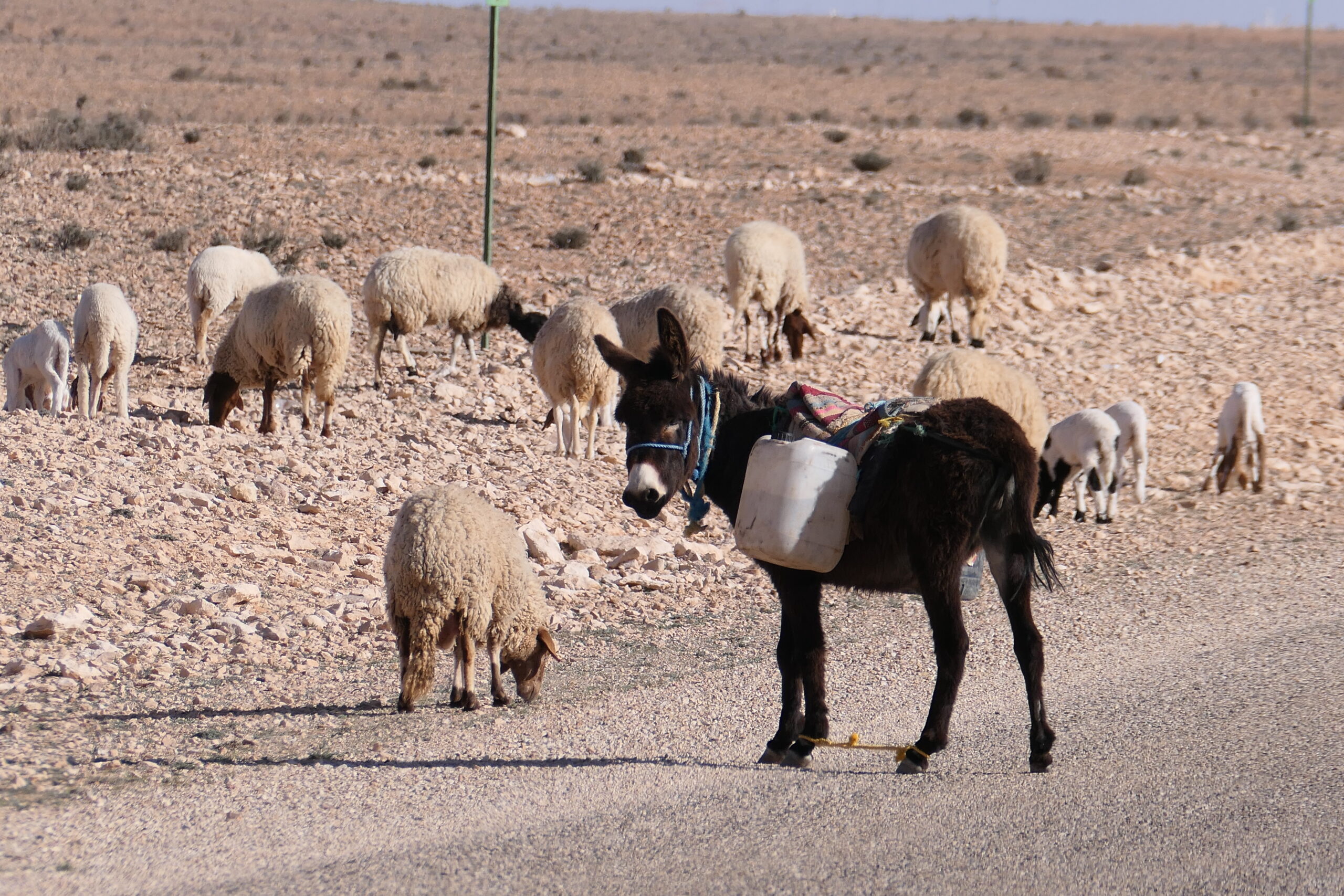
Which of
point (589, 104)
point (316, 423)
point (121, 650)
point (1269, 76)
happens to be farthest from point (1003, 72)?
point (121, 650)

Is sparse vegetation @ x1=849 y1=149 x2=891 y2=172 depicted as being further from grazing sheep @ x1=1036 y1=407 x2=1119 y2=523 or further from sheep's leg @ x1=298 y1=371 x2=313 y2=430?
sheep's leg @ x1=298 y1=371 x2=313 y2=430

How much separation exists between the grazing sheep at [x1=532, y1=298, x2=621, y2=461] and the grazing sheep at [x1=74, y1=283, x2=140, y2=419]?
3.84 m

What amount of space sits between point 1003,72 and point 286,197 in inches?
2318

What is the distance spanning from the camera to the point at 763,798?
5.42 meters

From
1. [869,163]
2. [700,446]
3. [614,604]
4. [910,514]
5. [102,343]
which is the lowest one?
[614,604]

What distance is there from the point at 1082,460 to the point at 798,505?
277 inches

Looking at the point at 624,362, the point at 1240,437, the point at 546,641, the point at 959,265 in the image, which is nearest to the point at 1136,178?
the point at 959,265

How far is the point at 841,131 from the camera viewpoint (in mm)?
37656

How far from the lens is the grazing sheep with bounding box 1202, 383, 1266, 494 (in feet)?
40.7

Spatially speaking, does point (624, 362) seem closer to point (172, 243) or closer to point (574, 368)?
point (574, 368)

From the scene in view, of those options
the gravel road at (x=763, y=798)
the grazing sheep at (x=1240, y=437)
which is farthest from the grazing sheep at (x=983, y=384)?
the gravel road at (x=763, y=798)

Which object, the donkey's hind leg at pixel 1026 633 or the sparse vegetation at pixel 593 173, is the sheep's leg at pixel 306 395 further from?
the sparse vegetation at pixel 593 173

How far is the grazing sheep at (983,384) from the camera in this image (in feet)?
38.7

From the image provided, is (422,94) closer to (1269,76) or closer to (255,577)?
(255,577)
